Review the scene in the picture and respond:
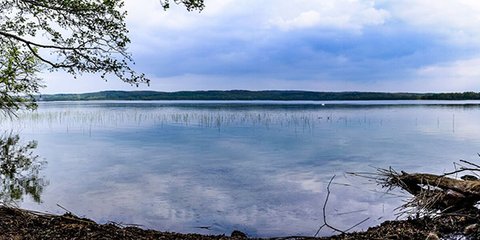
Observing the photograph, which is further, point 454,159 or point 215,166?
point 454,159

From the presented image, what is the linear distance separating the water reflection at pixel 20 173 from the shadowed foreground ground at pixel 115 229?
459 cm

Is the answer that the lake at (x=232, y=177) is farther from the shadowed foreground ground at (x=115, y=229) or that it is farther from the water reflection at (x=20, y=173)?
the shadowed foreground ground at (x=115, y=229)

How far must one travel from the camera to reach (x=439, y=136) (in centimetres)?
2392

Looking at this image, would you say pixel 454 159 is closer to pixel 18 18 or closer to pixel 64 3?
pixel 64 3

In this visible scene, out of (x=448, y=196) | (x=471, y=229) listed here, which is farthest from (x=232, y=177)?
(x=471, y=229)

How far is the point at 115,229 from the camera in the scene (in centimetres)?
540

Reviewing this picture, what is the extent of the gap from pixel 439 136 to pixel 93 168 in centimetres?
1985

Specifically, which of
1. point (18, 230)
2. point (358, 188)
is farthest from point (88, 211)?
point (358, 188)

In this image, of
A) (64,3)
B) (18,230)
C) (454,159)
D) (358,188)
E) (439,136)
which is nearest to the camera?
(18,230)

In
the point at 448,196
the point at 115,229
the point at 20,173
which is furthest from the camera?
the point at 20,173

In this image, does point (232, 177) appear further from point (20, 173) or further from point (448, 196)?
point (448, 196)

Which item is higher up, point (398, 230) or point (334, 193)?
point (398, 230)

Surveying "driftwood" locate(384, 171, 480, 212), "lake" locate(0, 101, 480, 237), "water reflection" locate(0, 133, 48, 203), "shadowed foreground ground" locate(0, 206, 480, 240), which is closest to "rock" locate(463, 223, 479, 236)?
"shadowed foreground ground" locate(0, 206, 480, 240)

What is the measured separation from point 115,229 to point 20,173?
931 centimetres
